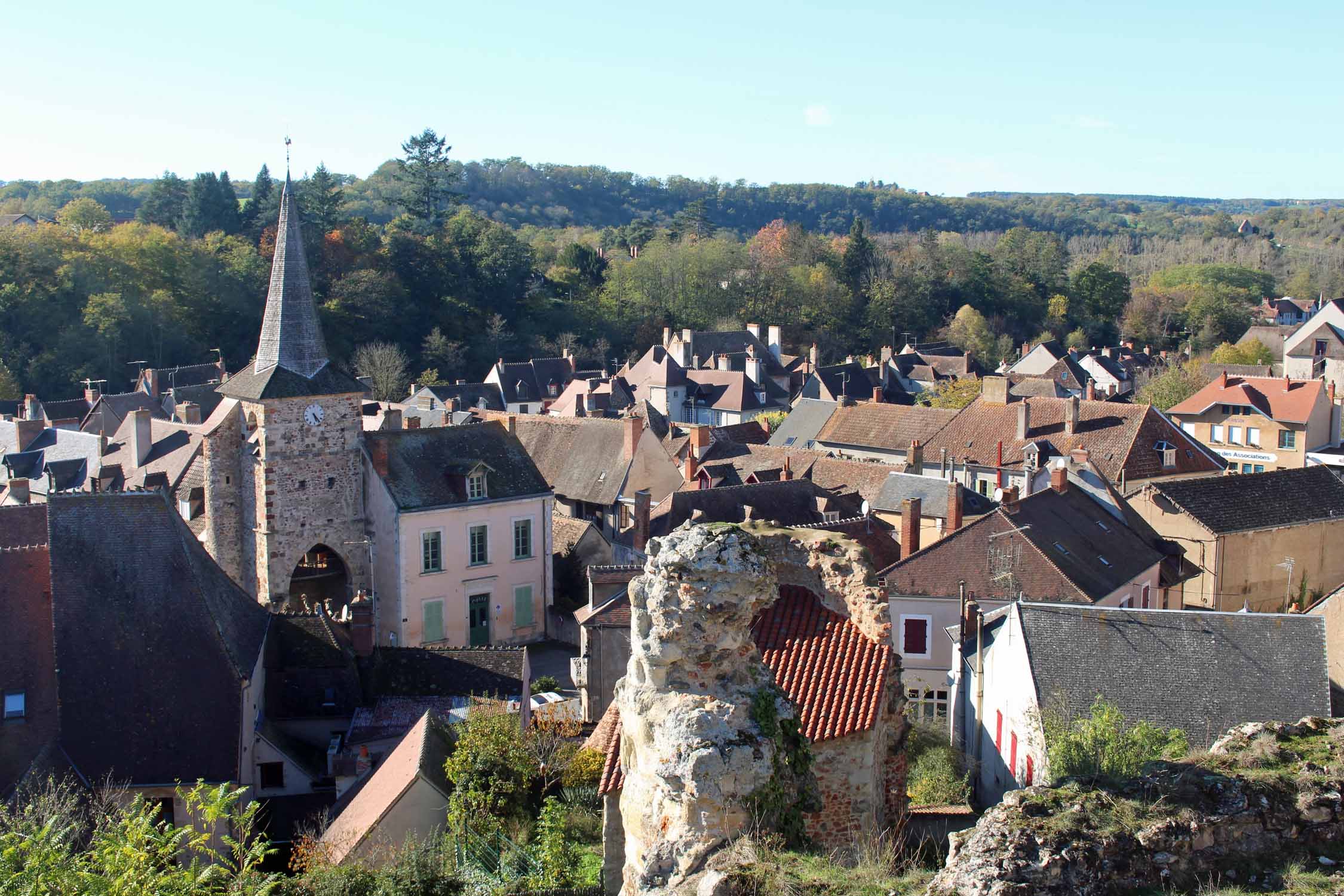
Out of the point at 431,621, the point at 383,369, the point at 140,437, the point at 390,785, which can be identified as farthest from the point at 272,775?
the point at 383,369

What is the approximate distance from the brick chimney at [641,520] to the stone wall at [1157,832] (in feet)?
70.3

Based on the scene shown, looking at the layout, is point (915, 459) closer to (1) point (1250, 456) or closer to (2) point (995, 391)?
(2) point (995, 391)

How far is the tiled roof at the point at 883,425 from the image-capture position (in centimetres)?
4419

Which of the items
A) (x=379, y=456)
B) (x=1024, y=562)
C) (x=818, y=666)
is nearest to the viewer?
(x=818, y=666)

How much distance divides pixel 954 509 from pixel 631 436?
12133 mm

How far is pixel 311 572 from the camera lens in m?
30.9

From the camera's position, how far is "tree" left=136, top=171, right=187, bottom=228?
84.7 meters

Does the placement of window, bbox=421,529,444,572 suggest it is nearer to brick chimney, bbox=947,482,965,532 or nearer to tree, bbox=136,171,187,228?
brick chimney, bbox=947,482,965,532

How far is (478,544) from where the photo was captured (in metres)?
30.3

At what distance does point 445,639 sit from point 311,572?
4.08 meters

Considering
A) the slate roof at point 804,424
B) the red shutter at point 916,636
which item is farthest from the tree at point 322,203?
the red shutter at point 916,636

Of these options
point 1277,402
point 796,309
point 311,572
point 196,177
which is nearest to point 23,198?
point 196,177

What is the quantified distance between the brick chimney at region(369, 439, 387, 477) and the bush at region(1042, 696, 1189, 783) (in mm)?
17843

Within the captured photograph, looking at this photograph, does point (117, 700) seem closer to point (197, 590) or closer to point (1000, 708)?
point (197, 590)
